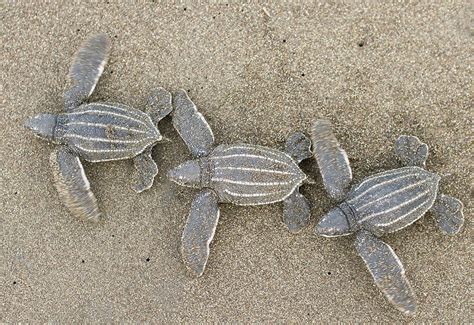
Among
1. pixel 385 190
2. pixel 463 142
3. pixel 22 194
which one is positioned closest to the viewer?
pixel 385 190

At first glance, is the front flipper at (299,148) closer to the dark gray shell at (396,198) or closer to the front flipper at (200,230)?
the dark gray shell at (396,198)

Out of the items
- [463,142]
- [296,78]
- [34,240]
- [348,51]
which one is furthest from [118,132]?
[463,142]

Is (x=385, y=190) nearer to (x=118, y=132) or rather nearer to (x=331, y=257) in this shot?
(x=331, y=257)

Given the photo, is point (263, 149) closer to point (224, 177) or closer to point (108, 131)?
point (224, 177)

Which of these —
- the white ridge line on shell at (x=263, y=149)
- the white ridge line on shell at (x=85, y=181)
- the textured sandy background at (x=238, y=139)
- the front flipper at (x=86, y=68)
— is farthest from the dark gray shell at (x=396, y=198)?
the front flipper at (x=86, y=68)

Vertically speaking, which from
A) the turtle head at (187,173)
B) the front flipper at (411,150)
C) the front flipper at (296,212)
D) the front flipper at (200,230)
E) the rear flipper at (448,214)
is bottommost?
the front flipper at (200,230)

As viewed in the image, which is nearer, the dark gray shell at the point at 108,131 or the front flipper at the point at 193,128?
the dark gray shell at the point at 108,131

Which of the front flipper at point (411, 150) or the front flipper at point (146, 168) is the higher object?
the front flipper at point (411, 150)

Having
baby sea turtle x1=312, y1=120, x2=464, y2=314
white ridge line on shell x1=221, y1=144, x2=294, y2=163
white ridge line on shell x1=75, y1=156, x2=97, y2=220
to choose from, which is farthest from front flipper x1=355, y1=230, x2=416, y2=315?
white ridge line on shell x1=75, y1=156, x2=97, y2=220
